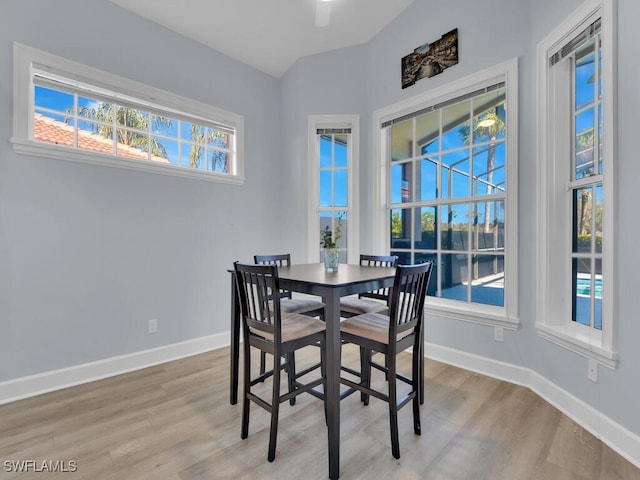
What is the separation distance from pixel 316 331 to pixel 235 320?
71 cm

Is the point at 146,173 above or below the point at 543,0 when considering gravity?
below

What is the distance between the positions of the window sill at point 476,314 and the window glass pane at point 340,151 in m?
1.84

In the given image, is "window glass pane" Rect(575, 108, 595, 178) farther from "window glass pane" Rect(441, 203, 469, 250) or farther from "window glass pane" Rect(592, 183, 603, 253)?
"window glass pane" Rect(441, 203, 469, 250)

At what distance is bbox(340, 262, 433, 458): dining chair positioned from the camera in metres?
1.66

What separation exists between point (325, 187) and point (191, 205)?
151cm

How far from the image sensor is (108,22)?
271 centimetres

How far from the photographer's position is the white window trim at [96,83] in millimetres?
2305

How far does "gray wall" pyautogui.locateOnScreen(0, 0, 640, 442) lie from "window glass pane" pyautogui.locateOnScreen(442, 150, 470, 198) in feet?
1.71

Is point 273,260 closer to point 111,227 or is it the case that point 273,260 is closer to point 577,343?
point 111,227

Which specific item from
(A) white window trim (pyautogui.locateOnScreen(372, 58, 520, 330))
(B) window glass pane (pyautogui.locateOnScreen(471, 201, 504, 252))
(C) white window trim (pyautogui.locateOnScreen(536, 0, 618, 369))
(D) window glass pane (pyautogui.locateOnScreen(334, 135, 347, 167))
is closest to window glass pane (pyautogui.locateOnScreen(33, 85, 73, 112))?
(D) window glass pane (pyautogui.locateOnScreen(334, 135, 347, 167))

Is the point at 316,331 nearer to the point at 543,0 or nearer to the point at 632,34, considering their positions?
the point at 632,34

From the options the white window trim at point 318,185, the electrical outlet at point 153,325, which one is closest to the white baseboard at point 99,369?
the electrical outlet at point 153,325

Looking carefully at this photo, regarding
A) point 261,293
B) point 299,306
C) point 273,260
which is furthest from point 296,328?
point 273,260

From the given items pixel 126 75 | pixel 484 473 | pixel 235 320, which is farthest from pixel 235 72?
pixel 484 473
